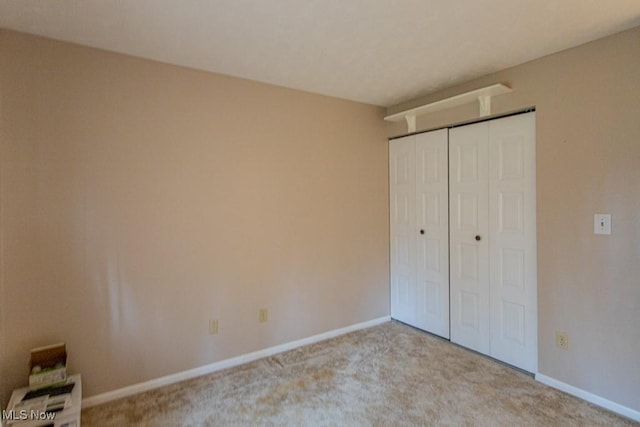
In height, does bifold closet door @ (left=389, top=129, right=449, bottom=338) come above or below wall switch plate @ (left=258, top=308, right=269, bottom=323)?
above

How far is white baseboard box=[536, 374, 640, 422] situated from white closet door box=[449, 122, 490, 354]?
0.50 meters

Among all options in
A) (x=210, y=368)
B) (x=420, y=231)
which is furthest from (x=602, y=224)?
(x=210, y=368)

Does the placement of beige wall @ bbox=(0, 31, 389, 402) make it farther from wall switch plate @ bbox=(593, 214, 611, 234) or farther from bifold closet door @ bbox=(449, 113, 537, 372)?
wall switch plate @ bbox=(593, 214, 611, 234)

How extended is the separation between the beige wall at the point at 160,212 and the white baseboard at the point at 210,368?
0.16 ft

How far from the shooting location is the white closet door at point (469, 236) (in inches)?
115

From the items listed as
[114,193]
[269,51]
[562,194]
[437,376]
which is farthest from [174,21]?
[437,376]

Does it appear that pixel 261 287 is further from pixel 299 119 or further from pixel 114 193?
pixel 299 119

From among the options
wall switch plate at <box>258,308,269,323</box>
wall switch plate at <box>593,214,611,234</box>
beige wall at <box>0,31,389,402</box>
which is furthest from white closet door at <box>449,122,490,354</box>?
wall switch plate at <box>258,308,269,323</box>

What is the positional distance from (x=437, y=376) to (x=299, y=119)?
241 cm

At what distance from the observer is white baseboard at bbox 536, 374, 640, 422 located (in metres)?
2.10

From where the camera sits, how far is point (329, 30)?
2064 millimetres

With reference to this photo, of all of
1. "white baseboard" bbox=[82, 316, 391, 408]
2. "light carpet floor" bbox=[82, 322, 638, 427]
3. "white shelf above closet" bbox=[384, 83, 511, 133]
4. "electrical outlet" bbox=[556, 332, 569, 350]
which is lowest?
"light carpet floor" bbox=[82, 322, 638, 427]

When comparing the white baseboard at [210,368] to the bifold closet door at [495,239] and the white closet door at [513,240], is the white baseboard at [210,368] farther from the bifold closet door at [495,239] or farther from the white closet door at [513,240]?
the white closet door at [513,240]

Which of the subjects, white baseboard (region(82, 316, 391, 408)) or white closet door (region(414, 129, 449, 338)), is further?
white closet door (region(414, 129, 449, 338))
